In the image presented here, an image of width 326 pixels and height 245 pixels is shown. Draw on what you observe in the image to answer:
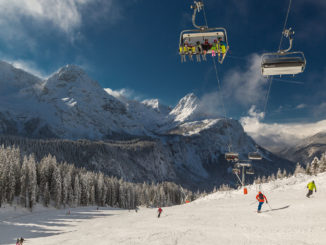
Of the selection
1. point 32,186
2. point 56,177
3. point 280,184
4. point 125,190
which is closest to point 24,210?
point 32,186

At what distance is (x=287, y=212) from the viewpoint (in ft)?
61.9

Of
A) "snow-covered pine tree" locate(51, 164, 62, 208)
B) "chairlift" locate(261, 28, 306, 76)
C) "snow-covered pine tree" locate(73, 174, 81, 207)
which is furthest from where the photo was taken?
"snow-covered pine tree" locate(73, 174, 81, 207)

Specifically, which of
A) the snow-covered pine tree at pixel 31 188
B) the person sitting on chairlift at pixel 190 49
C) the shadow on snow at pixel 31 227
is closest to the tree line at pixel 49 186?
the snow-covered pine tree at pixel 31 188

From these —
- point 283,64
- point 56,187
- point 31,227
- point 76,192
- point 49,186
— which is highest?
point 283,64

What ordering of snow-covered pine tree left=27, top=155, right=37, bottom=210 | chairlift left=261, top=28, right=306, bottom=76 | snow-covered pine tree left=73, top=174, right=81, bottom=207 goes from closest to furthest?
chairlift left=261, top=28, right=306, bottom=76 < snow-covered pine tree left=27, top=155, right=37, bottom=210 < snow-covered pine tree left=73, top=174, right=81, bottom=207

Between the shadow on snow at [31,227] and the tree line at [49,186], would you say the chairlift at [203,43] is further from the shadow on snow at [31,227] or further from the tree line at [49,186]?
the tree line at [49,186]

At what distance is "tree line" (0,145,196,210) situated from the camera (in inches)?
2685

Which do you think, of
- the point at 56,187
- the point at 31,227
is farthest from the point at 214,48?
the point at 56,187

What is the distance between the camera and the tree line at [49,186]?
6819 centimetres

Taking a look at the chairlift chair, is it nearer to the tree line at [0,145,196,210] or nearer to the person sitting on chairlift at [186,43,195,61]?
the person sitting on chairlift at [186,43,195,61]

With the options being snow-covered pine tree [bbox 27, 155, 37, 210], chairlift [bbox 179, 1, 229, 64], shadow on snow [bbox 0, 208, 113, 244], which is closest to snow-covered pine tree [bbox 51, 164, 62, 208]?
snow-covered pine tree [bbox 27, 155, 37, 210]

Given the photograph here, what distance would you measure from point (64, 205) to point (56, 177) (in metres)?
9.73

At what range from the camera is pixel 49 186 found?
8094 centimetres

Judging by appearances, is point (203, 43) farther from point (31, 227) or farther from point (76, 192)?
point (76, 192)
